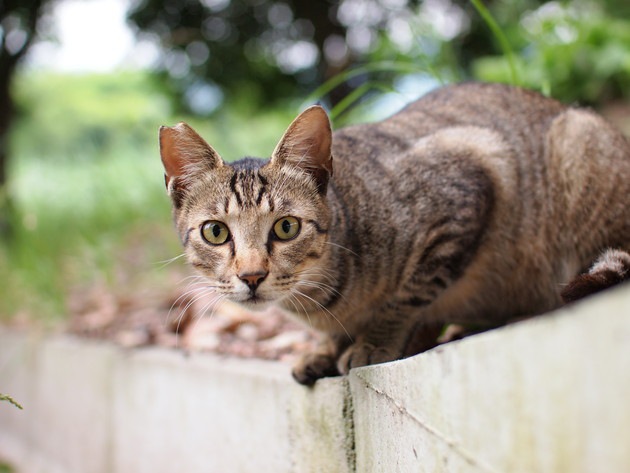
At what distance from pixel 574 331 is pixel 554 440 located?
146mm

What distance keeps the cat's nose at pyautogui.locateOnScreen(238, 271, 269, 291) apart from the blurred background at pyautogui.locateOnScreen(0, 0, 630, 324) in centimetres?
263

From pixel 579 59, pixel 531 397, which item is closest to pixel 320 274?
pixel 531 397

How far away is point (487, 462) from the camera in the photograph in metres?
1.00

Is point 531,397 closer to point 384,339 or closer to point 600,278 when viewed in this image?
point 600,278

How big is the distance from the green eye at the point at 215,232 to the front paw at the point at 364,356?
51 cm

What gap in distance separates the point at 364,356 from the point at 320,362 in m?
0.14

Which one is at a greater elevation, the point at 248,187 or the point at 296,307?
the point at 248,187

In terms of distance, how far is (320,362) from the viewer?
210cm

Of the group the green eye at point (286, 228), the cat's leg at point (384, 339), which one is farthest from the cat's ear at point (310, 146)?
the cat's leg at point (384, 339)

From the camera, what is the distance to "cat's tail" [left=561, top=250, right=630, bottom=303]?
146cm

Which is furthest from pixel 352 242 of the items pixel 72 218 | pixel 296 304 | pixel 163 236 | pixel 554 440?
pixel 72 218

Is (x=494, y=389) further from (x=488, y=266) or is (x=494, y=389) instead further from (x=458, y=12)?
(x=458, y=12)

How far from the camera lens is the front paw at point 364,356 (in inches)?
80.8

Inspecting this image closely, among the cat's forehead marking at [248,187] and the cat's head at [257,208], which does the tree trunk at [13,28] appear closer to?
the cat's head at [257,208]
